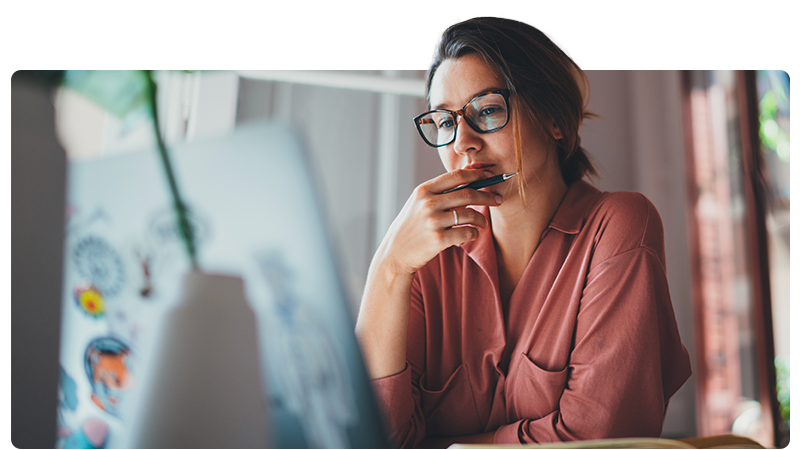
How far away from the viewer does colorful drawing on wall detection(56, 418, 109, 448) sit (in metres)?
0.67

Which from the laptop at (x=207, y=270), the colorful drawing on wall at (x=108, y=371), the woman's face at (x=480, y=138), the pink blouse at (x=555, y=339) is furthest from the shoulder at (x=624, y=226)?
the colorful drawing on wall at (x=108, y=371)

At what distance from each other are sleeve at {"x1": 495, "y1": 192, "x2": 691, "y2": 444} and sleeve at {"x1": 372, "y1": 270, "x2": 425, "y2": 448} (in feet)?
0.39

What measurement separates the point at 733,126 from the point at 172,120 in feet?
3.27

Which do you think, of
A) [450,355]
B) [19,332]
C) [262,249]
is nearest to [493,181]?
[450,355]

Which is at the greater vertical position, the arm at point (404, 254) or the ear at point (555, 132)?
the ear at point (555, 132)

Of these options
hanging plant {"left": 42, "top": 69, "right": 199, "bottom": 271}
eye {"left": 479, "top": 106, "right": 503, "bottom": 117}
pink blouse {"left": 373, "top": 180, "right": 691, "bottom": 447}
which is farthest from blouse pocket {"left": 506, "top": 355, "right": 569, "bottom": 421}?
hanging plant {"left": 42, "top": 69, "right": 199, "bottom": 271}

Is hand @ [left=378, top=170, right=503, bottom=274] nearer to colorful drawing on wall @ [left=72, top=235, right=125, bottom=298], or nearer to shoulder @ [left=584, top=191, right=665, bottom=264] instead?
shoulder @ [left=584, top=191, right=665, bottom=264]

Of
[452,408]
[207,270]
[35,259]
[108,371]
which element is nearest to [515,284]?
[452,408]

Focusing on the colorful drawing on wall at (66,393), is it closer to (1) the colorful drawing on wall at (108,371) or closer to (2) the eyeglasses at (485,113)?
(1) the colorful drawing on wall at (108,371)

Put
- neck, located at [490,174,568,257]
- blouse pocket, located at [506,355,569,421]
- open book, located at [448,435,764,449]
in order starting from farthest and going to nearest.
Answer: neck, located at [490,174,568,257], blouse pocket, located at [506,355,569,421], open book, located at [448,435,764,449]

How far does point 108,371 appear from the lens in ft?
2.24

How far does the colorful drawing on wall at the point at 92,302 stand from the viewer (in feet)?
2.29
